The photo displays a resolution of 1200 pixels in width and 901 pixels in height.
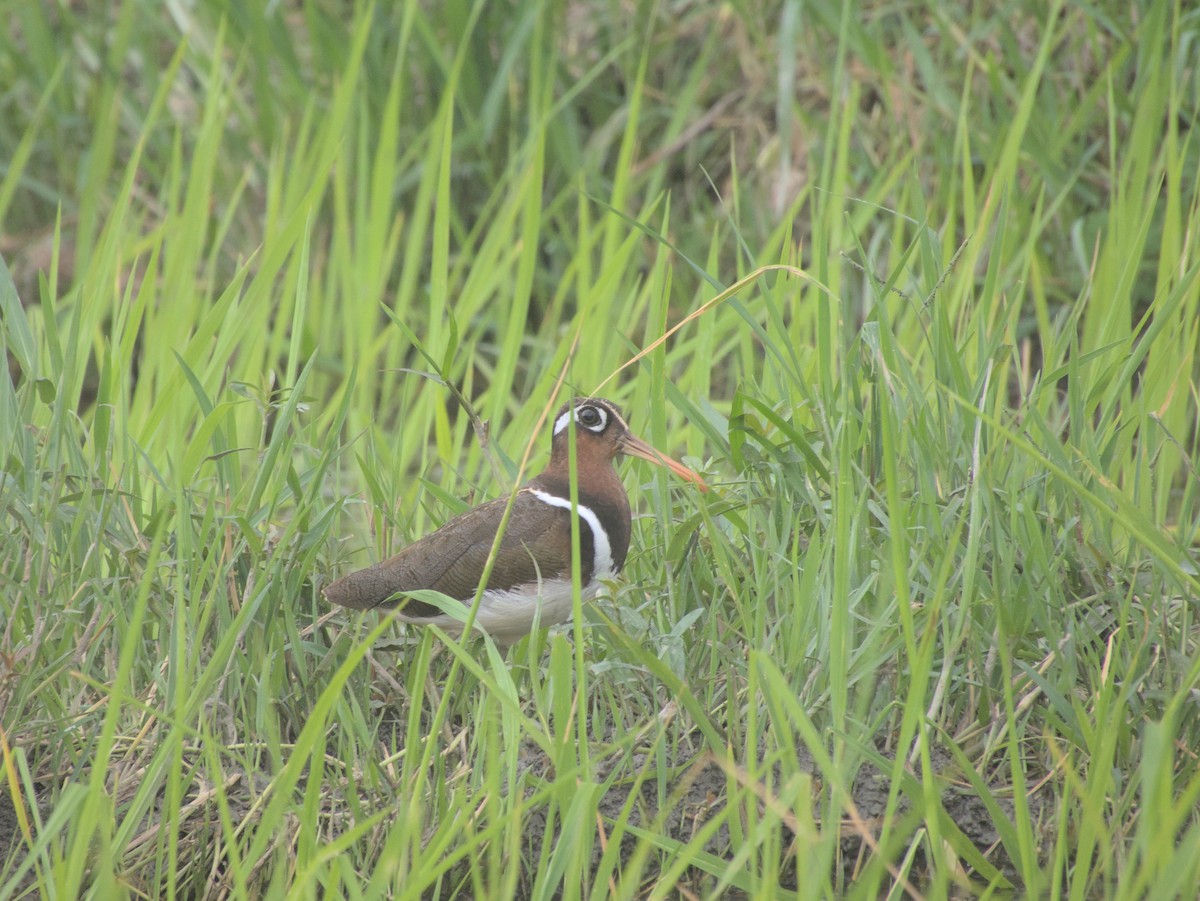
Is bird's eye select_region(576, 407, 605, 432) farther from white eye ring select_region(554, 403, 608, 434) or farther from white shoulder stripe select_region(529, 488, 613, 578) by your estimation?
white shoulder stripe select_region(529, 488, 613, 578)

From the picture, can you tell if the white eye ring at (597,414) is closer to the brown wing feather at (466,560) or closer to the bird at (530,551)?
the bird at (530,551)

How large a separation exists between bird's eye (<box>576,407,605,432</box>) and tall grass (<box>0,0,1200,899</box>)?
0.13 metres

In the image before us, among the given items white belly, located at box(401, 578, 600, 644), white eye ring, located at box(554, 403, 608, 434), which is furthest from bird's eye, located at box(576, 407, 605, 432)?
white belly, located at box(401, 578, 600, 644)

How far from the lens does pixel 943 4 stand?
511 centimetres

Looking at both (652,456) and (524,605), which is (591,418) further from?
(524,605)

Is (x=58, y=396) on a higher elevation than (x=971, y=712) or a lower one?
higher

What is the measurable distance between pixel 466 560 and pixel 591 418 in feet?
1.34

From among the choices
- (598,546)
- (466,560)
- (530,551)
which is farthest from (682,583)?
(466,560)

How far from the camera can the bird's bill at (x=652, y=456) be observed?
301 cm

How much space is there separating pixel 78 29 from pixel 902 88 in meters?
3.01

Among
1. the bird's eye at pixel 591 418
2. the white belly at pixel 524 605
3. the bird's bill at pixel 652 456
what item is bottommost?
the white belly at pixel 524 605

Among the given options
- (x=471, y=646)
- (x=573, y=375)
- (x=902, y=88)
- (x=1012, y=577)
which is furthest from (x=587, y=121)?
(x=1012, y=577)

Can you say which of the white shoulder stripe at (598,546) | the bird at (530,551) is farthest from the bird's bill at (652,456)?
the white shoulder stripe at (598,546)

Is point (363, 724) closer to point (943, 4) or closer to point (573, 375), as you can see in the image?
point (573, 375)
